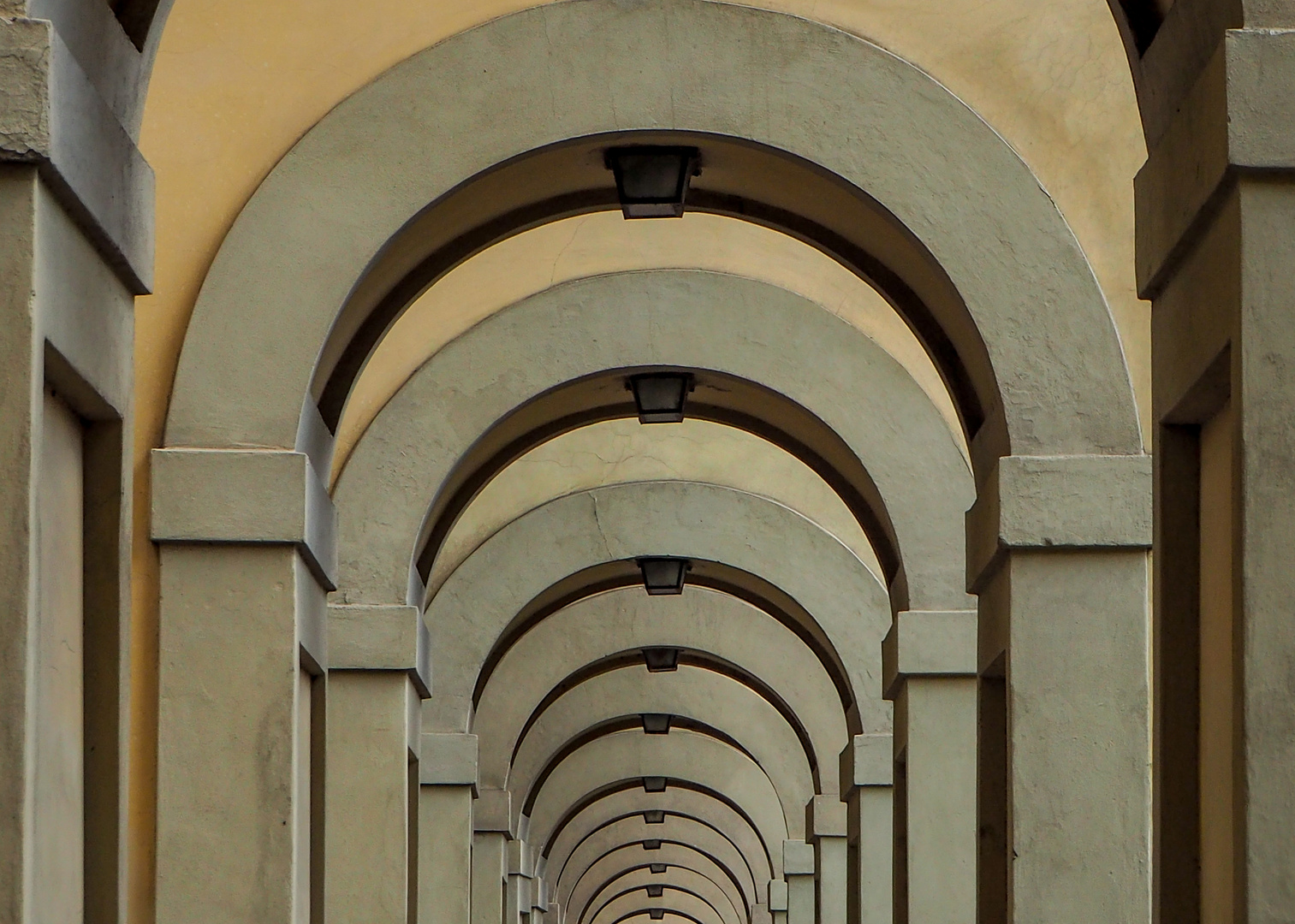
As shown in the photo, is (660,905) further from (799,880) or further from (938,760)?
(938,760)

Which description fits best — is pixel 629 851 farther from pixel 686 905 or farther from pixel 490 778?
pixel 490 778

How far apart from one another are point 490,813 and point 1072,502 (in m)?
12.2

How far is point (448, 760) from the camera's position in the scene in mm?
14883

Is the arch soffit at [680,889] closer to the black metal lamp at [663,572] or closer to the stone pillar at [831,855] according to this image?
the stone pillar at [831,855]

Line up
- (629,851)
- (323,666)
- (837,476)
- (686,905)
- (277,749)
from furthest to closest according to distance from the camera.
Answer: (686,905), (629,851), (837,476), (323,666), (277,749)

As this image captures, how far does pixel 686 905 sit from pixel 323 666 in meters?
42.7

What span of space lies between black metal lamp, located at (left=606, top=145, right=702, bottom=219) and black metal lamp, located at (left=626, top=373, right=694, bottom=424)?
3482mm

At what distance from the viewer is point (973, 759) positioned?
10.6 metres

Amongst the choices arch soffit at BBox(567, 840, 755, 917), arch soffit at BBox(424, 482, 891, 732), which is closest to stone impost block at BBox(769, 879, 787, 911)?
arch soffit at BBox(567, 840, 755, 917)

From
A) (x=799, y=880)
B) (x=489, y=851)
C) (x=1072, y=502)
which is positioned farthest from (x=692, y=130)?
(x=799, y=880)

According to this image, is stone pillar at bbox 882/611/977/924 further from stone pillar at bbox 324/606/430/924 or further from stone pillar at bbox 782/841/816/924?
stone pillar at bbox 782/841/816/924

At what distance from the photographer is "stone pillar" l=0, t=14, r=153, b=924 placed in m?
4.03

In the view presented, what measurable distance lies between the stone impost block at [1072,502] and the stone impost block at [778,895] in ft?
62.7

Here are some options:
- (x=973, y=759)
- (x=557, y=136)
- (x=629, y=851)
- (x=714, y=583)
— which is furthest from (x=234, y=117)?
(x=629, y=851)
